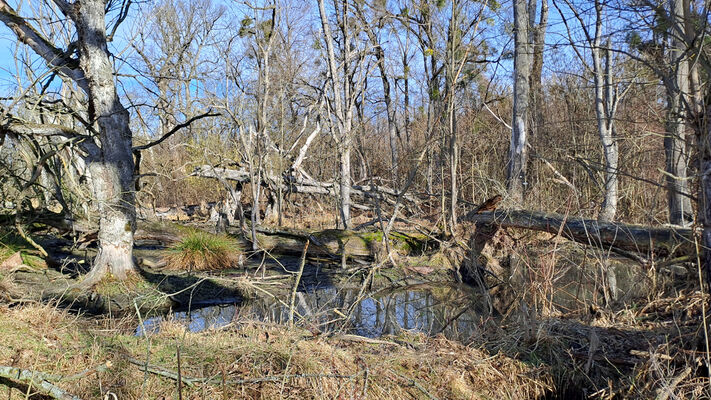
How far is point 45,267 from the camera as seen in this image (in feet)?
28.0

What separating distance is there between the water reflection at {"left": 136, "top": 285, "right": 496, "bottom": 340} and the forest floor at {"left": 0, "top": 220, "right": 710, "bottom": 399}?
574mm

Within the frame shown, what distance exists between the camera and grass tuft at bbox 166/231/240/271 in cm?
973

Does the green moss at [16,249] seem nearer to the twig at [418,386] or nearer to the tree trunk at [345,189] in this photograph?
the tree trunk at [345,189]

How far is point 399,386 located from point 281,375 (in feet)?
3.08

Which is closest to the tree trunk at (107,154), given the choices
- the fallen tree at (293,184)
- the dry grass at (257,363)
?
the dry grass at (257,363)

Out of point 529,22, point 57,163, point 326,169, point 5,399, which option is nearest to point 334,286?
point 57,163

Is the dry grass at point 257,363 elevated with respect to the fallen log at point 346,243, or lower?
lower

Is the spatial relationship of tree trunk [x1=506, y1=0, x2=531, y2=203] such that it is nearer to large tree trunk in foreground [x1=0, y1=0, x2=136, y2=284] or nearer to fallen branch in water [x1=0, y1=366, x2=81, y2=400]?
large tree trunk in foreground [x1=0, y1=0, x2=136, y2=284]

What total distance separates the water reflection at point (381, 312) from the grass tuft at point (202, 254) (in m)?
2.09

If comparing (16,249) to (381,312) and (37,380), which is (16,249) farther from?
(37,380)

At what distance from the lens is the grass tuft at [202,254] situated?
973 centimetres

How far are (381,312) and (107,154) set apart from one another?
4320 mm

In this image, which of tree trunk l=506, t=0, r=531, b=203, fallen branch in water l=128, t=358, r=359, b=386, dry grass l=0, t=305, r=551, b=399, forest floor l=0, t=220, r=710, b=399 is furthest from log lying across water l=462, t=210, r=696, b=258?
tree trunk l=506, t=0, r=531, b=203

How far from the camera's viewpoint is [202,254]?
981cm
